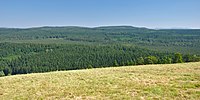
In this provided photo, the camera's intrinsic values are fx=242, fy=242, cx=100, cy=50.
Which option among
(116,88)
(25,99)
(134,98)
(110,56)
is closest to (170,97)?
(134,98)

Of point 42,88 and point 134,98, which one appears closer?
point 134,98

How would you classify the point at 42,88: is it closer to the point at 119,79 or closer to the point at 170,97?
the point at 119,79

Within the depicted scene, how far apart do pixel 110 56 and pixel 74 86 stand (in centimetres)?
14190

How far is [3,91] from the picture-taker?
18.2 m

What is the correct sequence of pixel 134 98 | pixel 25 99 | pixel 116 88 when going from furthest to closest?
pixel 116 88 → pixel 25 99 → pixel 134 98

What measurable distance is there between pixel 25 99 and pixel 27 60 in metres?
158

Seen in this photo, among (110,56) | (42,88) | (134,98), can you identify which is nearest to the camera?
(134,98)

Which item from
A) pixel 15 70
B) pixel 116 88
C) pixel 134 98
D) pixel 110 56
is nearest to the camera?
pixel 134 98

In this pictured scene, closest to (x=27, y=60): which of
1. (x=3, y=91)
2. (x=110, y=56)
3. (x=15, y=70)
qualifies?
(x=15, y=70)

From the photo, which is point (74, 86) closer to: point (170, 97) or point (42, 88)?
point (42, 88)

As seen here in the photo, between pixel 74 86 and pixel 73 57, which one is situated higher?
pixel 74 86

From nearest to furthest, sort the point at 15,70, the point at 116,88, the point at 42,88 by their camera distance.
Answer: the point at 116,88 → the point at 42,88 → the point at 15,70

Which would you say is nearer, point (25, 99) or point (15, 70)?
point (25, 99)

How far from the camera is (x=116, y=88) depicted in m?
17.2
